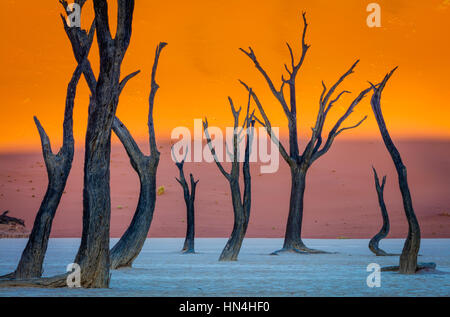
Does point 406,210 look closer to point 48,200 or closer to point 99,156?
point 99,156

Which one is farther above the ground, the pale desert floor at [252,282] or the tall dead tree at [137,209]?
the tall dead tree at [137,209]

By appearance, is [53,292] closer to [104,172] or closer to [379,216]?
[104,172]

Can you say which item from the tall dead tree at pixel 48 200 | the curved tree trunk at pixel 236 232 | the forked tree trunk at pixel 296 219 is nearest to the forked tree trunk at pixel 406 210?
the curved tree trunk at pixel 236 232

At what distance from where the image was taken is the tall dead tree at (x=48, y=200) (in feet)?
37.8

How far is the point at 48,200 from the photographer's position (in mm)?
11734

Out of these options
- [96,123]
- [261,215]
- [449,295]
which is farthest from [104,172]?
[261,215]

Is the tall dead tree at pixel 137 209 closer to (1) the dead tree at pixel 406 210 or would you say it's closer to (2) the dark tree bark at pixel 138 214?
(2) the dark tree bark at pixel 138 214

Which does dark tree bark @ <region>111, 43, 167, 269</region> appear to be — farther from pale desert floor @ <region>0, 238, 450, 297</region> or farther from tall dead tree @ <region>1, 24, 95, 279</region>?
tall dead tree @ <region>1, 24, 95, 279</region>

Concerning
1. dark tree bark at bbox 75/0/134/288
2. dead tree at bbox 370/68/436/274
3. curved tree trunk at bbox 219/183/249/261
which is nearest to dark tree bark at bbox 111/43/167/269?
curved tree trunk at bbox 219/183/249/261

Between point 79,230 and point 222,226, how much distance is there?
441 inches

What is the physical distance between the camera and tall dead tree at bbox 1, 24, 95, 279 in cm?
1152

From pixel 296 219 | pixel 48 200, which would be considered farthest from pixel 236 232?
pixel 48 200

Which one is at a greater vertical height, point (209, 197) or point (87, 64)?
point (87, 64)

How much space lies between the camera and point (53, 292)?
1009 centimetres
